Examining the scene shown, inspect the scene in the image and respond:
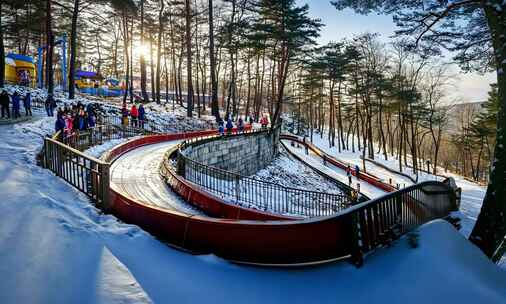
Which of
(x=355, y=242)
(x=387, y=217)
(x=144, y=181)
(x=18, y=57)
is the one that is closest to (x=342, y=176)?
(x=144, y=181)

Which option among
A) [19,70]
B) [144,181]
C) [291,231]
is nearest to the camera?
[291,231]

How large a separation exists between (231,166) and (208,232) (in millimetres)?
13322

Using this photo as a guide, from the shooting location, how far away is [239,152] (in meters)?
19.2

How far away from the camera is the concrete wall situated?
15734 millimetres

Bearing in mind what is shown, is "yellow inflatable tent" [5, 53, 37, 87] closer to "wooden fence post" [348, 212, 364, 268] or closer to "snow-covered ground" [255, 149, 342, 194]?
"snow-covered ground" [255, 149, 342, 194]

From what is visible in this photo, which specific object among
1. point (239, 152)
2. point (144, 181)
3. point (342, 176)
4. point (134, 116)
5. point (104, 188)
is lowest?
point (342, 176)

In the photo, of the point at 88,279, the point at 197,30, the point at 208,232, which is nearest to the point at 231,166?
the point at 208,232

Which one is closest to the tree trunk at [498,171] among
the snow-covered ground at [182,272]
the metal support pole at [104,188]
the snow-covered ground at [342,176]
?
the snow-covered ground at [182,272]

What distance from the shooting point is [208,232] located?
5.09 m

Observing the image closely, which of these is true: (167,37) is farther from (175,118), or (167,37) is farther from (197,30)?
(175,118)

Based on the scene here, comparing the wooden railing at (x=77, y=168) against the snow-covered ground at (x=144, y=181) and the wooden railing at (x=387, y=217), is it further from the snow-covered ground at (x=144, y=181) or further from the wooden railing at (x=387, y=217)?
the wooden railing at (x=387, y=217)

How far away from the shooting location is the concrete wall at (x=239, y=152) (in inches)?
619

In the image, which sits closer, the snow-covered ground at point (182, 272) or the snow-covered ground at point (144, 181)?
the snow-covered ground at point (182, 272)

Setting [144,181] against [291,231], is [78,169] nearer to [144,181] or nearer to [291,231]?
[144,181]
